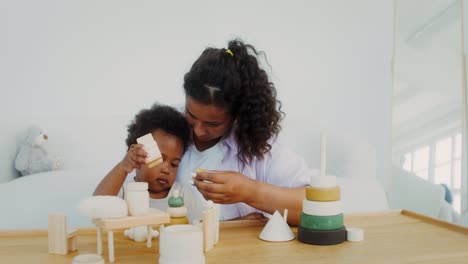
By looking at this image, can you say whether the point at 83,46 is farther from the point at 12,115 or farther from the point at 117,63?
the point at 12,115

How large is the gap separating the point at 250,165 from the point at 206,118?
0.66 feet

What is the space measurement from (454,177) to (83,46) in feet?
4.69

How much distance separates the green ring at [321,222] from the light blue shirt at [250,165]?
0.27 meters

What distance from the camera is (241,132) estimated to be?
119cm

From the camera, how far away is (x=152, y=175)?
4.13ft

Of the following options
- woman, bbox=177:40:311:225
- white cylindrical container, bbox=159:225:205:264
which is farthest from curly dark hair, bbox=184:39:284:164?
white cylindrical container, bbox=159:225:205:264

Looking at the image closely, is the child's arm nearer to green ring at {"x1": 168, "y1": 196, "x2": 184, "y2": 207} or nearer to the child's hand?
the child's hand

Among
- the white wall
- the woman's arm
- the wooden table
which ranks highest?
the white wall

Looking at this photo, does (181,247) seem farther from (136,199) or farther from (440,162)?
(440,162)

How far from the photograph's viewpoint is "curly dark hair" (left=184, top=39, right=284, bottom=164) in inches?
43.8

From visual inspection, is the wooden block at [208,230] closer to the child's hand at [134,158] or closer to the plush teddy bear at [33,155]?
the child's hand at [134,158]

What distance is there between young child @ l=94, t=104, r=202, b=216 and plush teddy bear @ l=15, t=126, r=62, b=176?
303 mm

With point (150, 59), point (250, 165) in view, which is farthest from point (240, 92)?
point (150, 59)

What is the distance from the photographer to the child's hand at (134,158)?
103cm
